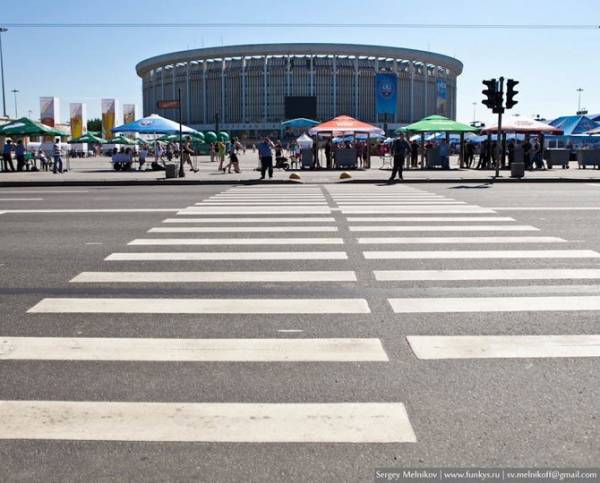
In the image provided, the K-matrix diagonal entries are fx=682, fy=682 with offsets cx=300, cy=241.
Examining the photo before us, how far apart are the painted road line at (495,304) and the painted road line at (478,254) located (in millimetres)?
2179

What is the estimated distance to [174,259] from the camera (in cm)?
883

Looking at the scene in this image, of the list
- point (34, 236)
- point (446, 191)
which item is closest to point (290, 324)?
point (34, 236)

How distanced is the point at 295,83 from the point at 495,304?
126 m

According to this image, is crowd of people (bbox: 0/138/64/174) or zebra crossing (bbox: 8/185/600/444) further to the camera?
crowd of people (bbox: 0/138/64/174)

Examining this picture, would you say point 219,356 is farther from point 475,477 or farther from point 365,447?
point 475,477

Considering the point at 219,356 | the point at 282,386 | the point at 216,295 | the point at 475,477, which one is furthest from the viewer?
the point at 216,295

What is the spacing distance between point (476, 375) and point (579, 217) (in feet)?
31.4

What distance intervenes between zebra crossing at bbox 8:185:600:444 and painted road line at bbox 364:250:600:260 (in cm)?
3

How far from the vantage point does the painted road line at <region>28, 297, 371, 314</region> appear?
6230 mm

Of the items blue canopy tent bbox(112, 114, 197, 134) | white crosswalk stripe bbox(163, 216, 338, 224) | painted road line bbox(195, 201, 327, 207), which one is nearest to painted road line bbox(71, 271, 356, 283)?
white crosswalk stripe bbox(163, 216, 338, 224)

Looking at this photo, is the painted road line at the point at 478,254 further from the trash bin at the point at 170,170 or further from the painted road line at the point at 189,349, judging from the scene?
the trash bin at the point at 170,170

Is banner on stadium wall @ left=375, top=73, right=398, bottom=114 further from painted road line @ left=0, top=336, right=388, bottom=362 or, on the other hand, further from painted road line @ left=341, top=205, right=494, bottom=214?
painted road line @ left=0, top=336, right=388, bottom=362

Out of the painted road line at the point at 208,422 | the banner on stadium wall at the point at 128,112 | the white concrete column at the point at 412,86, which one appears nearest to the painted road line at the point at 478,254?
the painted road line at the point at 208,422

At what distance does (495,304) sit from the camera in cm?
637
